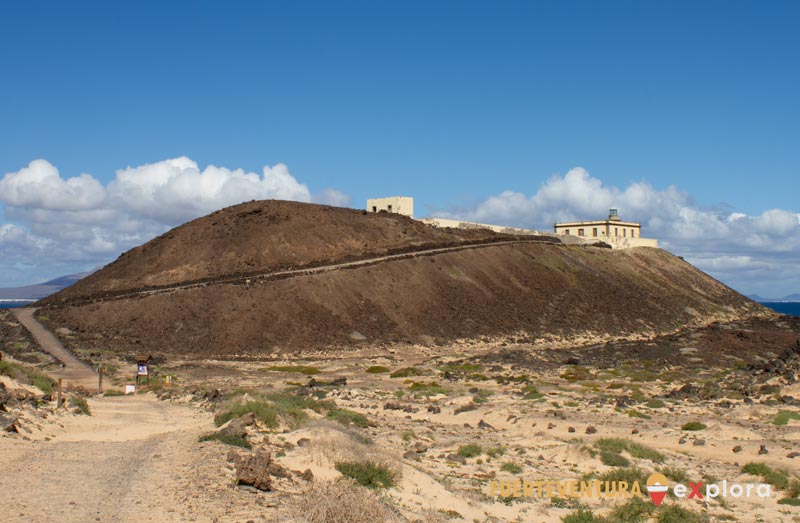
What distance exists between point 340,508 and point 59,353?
1775 inches

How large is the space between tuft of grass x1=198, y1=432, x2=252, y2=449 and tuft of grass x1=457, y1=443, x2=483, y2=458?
694 centimetres

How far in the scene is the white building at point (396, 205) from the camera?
10738 cm

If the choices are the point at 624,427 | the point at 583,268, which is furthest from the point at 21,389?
the point at 583,268

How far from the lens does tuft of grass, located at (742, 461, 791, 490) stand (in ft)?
63.3

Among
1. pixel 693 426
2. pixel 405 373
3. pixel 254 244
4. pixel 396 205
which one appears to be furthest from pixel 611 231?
pixel 693 426

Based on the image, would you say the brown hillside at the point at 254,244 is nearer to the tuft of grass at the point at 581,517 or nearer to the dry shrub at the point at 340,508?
the tuft of grass at the point at 581,517

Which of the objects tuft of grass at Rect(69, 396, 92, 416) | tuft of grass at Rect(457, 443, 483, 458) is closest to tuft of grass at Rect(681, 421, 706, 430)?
tuft of grass at Rect(457, 443, 483, 458)

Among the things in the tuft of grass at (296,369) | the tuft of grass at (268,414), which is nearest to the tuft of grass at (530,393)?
the tuft of grass at (268,414)

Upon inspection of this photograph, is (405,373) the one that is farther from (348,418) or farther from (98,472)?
(98,472)

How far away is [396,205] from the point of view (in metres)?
108

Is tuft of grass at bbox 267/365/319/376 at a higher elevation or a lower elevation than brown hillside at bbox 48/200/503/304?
lower

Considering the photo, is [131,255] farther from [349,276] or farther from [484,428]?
[484,428]

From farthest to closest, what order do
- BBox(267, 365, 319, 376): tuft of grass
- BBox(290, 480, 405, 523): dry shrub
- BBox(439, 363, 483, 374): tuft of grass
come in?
BBox(439, 363, 483, 374): tuft of grass → BBox(267, 365, 319, 376): tuft of grass → BBox(290, 480, 405, 523): dry shrub

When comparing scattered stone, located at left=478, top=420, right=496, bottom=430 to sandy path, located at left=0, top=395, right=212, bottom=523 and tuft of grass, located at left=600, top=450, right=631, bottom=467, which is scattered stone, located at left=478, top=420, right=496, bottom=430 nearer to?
tuft of grass, located at left=600, top=450, right=631, bottom=467
